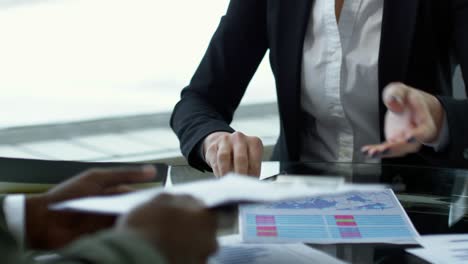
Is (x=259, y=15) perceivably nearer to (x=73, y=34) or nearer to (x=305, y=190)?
(x=305, y=190)

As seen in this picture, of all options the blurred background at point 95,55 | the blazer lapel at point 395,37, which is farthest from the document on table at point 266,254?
the blurred background at point 95,55

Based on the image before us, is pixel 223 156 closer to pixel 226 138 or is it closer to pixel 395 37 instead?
pixel 226 138

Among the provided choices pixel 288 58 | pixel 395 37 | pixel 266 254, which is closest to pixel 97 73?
pixel 288 58

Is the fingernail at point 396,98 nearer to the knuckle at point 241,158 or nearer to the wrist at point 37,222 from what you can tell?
the knuckle at point 241,158

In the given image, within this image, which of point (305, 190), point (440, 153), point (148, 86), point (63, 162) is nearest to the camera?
point (305, 190)

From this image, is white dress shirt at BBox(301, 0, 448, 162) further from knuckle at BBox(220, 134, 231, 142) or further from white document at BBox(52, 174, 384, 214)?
white document at BBox(52, 174, 384, 214)

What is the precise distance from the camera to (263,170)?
3.96 feet

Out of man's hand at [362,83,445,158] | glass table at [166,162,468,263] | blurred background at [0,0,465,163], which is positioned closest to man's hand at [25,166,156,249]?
glass table at [166,162,468,263]

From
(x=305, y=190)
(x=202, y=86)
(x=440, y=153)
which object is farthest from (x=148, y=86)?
(x=305, y=190)

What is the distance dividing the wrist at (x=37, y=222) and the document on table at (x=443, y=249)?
0.43 m

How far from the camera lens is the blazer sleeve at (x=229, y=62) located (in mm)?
1414

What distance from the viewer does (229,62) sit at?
1.43m

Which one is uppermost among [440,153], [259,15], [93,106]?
[259,15]

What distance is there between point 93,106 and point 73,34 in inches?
9.4
